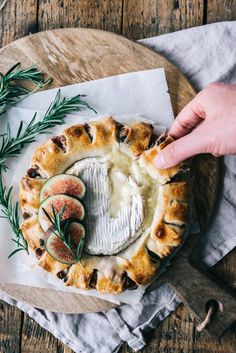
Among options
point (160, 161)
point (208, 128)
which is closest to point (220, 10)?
point (208, 128)

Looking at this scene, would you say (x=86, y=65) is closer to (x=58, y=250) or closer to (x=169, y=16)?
(x=169, y=16)

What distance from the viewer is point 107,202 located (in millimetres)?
2957

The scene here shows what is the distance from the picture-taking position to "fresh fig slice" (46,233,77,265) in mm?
2898

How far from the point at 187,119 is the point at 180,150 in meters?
0.19

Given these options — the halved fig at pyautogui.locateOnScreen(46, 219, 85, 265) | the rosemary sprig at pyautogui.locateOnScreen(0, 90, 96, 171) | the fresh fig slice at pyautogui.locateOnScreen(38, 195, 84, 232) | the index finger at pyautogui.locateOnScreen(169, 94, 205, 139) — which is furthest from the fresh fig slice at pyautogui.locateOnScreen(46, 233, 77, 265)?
the index finger at pyautogui.locateOnScreen(169, 94, 205, 139)

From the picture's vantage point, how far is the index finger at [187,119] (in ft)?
9.41

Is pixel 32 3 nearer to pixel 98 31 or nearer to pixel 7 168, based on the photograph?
pixel 98 31

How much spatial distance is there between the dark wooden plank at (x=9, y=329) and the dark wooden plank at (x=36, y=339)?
34mm

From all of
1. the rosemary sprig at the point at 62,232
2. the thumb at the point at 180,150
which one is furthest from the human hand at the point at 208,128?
the rosemary sprig at the point at 62,232

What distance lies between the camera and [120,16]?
333 cm

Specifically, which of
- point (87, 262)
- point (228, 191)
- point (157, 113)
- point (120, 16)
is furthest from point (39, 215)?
point (120, 16)

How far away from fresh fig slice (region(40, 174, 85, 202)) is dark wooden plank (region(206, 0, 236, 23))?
3.87 feet

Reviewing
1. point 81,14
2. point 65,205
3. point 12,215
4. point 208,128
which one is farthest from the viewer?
point 81,14

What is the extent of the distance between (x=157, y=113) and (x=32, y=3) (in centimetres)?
98
